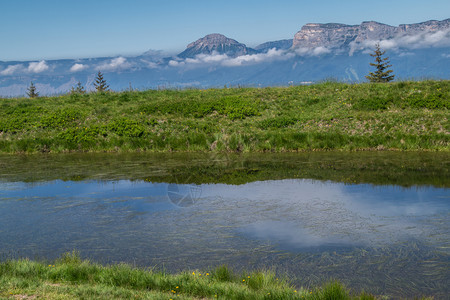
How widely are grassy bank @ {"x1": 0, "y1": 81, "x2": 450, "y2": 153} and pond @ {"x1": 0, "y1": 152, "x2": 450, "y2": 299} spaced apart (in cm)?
642

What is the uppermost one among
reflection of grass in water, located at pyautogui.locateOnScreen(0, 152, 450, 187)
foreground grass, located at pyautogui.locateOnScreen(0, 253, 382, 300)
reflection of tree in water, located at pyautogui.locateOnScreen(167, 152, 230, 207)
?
foreground grass, located at pyautogui.locateOnScreen(0, 253, 382, 300)

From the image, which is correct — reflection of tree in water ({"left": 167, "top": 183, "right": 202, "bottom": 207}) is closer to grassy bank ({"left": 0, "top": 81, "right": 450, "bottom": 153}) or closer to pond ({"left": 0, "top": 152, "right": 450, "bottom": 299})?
pond ({"left": 0, "top": 152, "right": 450, "bottom": 299})

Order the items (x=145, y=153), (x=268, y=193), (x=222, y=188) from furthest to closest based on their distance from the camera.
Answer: (x=145, y=153) → (x=222, y=188) → (x=268, y=193)

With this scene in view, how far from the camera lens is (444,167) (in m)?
22.6

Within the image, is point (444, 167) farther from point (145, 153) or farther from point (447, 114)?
point (145, 153)

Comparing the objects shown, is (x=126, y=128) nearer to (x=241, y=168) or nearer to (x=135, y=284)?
(x=241, y=168)

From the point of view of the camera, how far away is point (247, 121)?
1490 inches

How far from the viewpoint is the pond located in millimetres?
10049

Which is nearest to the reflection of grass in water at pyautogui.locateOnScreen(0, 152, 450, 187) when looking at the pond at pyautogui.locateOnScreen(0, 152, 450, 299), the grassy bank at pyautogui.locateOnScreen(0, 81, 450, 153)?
the pond at pyautogui.locateOnScreen(0, 152, 450, 299)

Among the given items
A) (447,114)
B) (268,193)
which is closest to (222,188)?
(268,193)

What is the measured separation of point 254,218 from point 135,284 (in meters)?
6.06

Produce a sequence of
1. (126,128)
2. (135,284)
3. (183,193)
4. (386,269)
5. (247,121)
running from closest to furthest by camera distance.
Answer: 1. (135,284)
2. (386,269)
3. (183,193)
4. (126,128)
5. (247,121)

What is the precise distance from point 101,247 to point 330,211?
738 centimetres

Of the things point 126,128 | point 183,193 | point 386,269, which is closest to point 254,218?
point 183,193
